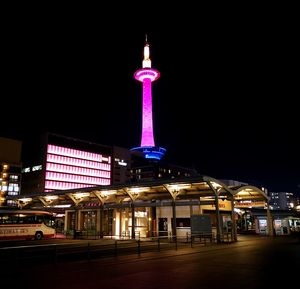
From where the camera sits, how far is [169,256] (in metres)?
18.0

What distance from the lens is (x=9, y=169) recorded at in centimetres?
10462

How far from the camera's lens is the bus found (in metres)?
33.7

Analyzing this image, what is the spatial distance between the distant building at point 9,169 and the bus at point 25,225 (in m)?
69.9

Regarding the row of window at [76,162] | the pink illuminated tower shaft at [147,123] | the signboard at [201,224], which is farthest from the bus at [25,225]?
the row of window at [76,162]

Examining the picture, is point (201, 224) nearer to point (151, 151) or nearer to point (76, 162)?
point (151, 151)

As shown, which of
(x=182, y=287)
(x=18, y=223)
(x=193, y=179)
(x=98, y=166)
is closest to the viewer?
(x=182, y=287)

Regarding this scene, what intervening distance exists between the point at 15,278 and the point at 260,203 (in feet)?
111

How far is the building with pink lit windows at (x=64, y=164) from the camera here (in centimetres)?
10531

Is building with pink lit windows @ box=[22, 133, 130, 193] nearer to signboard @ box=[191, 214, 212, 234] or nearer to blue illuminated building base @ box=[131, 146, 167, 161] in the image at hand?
blue illuminated building base @ box=[131, 146, 167, 161]

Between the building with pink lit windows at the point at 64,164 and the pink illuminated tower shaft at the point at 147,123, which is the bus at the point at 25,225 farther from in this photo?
the building with pink lit windows at the point at 64,164

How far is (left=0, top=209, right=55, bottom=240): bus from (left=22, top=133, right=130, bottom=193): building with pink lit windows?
6841 centimetres

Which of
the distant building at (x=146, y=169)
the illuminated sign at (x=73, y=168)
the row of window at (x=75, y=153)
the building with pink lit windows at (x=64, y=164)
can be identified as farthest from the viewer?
the distant building at (x=146, y=169)

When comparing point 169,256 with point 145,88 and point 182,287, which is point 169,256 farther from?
point 145,88

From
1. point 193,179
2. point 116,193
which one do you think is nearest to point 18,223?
point 116,193
